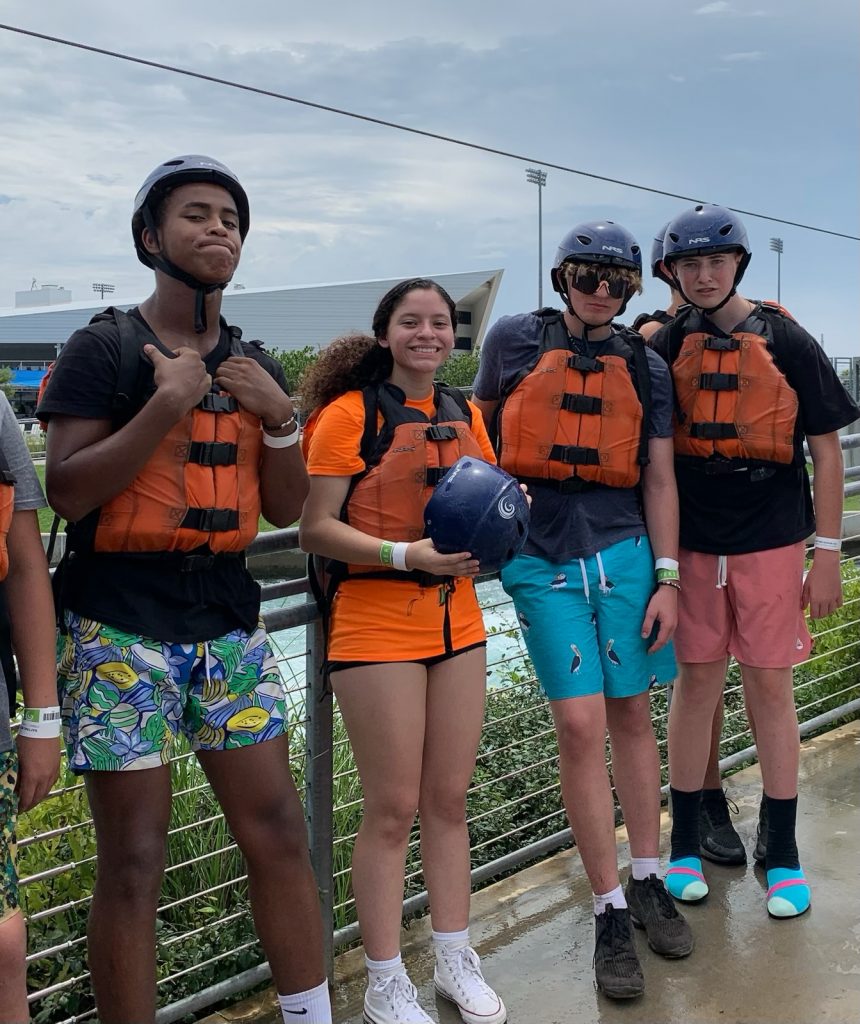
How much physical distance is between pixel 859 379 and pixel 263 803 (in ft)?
Answer: 72.6

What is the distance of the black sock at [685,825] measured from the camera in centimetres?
387

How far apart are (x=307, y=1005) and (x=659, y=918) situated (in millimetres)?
1260

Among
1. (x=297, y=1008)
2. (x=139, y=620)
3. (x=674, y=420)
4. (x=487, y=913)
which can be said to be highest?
(x=674, y=420)

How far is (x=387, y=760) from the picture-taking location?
9.69ft

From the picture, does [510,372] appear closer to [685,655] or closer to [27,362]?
[685,655]

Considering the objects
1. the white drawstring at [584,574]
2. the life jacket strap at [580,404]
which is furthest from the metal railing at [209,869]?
the life jacket strap at [580,404]

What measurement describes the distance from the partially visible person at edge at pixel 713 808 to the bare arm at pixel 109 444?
2.04 meters

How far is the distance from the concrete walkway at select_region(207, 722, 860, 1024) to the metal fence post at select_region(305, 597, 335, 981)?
0.24 meters

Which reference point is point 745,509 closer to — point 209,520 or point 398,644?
point 398,644

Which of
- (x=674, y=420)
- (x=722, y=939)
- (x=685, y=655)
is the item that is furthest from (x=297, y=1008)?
(x=674, y=420)

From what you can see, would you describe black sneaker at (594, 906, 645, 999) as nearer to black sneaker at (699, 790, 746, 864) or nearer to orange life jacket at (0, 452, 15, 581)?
black sneaker at (699, 790, 746, 864)

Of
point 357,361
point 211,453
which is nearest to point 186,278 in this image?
point 211,453

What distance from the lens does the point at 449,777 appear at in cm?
305

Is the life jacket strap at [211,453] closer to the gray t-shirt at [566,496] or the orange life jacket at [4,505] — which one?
the orange life jacket at [4,505]
